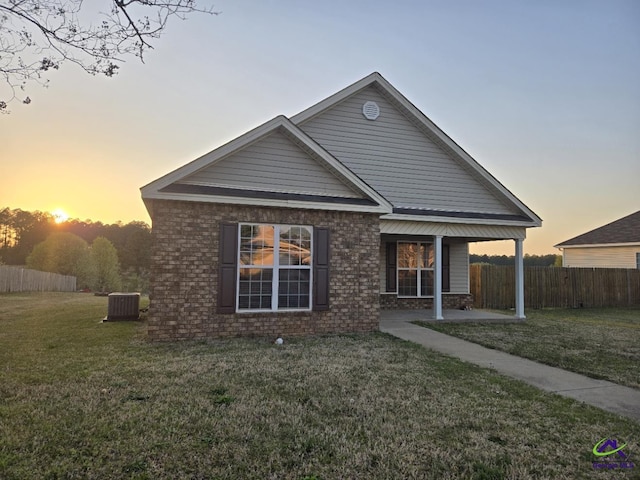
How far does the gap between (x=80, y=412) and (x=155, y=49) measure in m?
4.97

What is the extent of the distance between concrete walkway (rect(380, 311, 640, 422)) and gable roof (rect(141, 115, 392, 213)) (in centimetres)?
325

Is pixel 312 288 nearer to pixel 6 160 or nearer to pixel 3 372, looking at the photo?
pixel 3 372

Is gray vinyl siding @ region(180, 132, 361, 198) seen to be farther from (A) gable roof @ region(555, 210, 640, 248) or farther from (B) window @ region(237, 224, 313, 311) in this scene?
(A) gable roof @ region(555, 210, 640, 248)

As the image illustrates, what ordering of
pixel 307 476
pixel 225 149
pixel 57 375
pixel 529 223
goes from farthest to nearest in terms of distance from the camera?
pixel 529 223 → pixel 225 149 → pixel 57 375 → pixel 307 476

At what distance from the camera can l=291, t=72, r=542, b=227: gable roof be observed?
11641 millimetres

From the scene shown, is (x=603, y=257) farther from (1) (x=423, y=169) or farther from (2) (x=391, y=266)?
(1) (x=423, y=169)

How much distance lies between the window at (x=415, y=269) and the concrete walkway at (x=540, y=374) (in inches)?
172

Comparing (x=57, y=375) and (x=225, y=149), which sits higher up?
(x=225, y=149)

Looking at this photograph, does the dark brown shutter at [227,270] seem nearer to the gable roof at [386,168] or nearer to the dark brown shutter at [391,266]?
the gable roof at [386,168]

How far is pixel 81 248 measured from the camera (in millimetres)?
32969

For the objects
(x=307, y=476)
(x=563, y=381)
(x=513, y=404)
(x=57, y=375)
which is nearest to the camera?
(x=307, y=476)

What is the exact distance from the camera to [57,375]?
545cm

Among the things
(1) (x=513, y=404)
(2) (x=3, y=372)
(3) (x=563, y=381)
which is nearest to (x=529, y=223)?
(3) (x=563, y=381)

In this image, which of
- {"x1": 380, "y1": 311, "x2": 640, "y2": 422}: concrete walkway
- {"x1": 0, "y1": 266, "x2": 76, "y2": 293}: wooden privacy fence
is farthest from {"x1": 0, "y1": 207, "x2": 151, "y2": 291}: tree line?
{"x1": 380, "y1": 311, "x2": 640, "y2": 422}: concrete walkway
